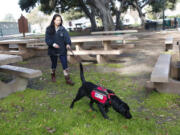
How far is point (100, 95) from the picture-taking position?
275cm

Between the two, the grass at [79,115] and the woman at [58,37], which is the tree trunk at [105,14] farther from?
the grass at [79,115]

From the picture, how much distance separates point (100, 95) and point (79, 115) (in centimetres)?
59

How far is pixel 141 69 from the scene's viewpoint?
551 cm

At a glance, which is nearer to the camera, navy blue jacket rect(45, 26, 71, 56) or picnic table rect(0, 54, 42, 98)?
picnic table rect(0, 54, 42, 98)

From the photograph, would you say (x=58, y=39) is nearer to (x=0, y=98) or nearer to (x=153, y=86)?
(x=0, y=98)

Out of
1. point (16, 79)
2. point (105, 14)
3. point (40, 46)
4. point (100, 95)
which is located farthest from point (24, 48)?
point (105, 14)

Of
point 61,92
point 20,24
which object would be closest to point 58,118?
point 61,92

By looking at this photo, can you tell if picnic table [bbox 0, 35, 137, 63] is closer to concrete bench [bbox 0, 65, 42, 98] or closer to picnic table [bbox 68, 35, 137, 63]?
picnic table [bbox 68, 35, 137, 63]

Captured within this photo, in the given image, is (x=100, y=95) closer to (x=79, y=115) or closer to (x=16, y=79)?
(x=79, y=115)

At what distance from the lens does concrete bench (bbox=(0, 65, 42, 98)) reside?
3693mm

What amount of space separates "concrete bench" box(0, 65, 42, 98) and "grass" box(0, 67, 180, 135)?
132 mm

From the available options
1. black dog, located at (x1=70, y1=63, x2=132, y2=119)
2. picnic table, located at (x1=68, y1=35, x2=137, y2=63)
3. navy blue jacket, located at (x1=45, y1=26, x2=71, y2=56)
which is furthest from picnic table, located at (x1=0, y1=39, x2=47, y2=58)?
black dog, located at (x1=70, y1=63, x2=132, y2=119)

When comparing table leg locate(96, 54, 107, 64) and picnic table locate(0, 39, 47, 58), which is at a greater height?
picnic table locate(0, 39, 47, 58)

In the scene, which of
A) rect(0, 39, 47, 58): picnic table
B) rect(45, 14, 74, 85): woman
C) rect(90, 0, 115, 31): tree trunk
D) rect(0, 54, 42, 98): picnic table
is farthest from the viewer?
rect(90, 0, 115, 31): tree trunk
